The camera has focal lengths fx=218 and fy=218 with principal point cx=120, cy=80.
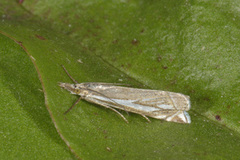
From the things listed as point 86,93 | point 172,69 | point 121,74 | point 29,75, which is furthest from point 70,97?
point 172,69

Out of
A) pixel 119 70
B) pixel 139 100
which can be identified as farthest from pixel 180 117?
pixel 119 70

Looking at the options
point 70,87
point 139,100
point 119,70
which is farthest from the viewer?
point 119,70

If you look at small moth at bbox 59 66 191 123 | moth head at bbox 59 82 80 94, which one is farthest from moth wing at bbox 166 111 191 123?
moth head at bbox 59 82 80 94

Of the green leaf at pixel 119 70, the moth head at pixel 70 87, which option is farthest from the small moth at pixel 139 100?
the green leaf at pixel 119 70

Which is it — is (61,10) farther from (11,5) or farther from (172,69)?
(172,69)

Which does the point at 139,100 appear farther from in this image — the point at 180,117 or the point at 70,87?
the point at 70,87

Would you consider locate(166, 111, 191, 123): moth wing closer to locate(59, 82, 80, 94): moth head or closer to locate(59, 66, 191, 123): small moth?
locate(59, 66, 191, 123): small moth

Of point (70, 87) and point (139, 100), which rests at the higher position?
point (70, 87)

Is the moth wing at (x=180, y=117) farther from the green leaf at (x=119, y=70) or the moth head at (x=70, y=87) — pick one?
the moth head at (x=70, y=87)
